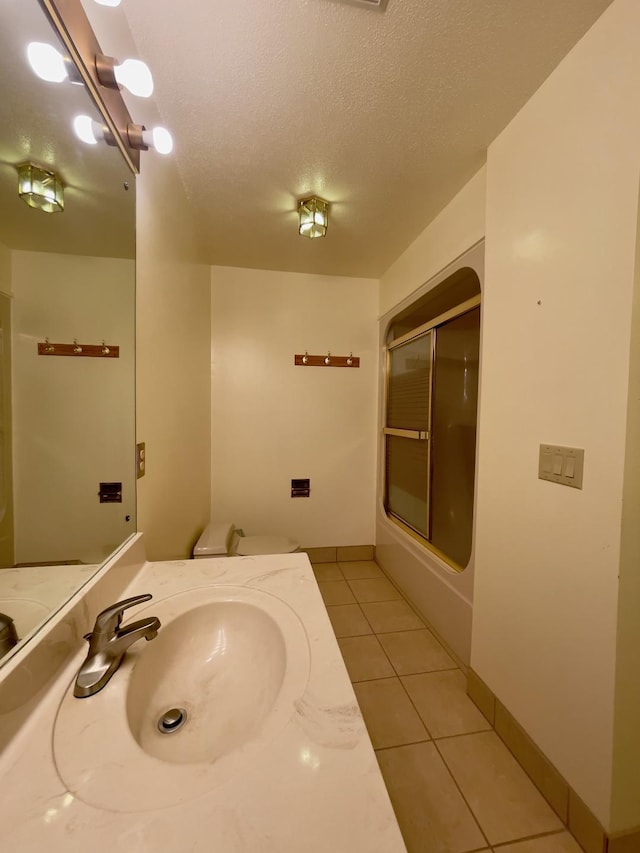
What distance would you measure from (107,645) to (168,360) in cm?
106

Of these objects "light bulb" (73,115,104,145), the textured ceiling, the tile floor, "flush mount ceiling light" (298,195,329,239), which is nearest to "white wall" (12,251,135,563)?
"light bulb" (73,115,104,145)

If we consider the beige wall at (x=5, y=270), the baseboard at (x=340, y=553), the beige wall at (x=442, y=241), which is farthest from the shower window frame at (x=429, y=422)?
the beige wall at (x=5, y=270)

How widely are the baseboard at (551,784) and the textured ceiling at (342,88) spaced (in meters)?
2.25

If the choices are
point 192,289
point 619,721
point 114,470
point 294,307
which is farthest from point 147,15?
point 619,721

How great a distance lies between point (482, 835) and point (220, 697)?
38.3 inches

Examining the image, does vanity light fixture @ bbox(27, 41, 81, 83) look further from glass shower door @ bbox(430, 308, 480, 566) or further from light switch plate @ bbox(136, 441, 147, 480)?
glass shower door @ bbox(430, 308, 480, 566)

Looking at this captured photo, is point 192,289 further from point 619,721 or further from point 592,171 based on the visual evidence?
point 619,721

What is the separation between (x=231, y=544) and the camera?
6.44 ft

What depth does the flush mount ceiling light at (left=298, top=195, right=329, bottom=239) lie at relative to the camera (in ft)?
5.27

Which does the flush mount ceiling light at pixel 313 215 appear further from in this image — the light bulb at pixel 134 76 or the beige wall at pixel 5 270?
the beige wall at pixel 5 270

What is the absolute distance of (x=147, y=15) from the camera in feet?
2.82

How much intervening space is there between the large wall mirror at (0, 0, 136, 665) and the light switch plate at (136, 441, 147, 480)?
0.19ft

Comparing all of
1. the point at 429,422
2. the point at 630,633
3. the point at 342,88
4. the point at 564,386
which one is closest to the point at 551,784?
the point at 630,633

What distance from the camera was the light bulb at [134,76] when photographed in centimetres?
81
